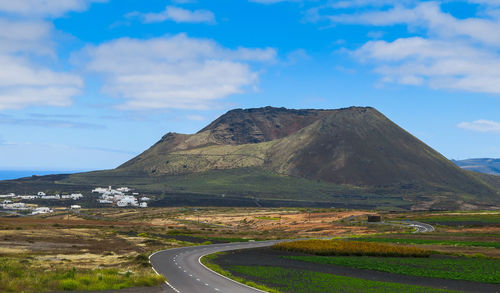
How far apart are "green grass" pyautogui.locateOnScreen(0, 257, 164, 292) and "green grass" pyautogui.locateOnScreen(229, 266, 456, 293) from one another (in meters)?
11.0

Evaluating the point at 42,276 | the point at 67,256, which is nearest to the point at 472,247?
the point at 67,256

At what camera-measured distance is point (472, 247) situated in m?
80.8

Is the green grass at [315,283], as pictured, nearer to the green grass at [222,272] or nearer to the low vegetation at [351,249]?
the green grass at [222,272]

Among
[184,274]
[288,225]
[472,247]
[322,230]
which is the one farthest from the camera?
[288,225]

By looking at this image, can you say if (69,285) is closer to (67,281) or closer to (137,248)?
(67,281)

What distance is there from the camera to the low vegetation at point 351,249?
70375mm

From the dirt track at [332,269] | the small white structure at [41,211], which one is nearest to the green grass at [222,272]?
the dirt track at [332,269]

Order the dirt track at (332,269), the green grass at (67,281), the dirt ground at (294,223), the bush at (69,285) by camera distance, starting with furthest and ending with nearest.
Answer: the dirt ground at (294,223) < the dirt track at (332,269) < the bush at (69,285) < the green grass at (67,281)

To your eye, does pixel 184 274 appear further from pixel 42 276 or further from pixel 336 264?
pixel 336 264

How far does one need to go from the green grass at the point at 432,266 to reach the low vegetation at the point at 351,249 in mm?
3504

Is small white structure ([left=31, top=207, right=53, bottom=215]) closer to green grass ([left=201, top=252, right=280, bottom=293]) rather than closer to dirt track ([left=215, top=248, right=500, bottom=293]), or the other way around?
dirt track ([left=215, top=248, right=500, bottom=293])

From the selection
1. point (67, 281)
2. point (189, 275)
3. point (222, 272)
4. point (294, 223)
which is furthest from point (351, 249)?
point (294, 223)

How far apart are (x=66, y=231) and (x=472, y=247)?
251ft

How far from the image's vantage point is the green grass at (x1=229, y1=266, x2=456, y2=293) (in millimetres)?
40938
